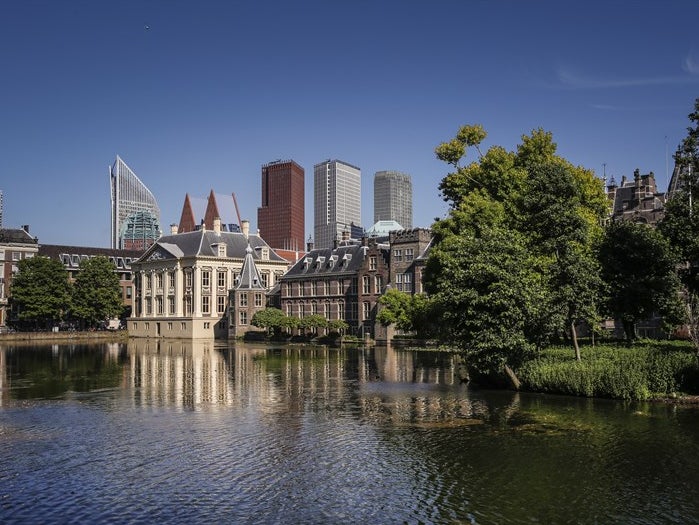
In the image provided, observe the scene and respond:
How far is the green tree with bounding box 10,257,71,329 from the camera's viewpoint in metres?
120

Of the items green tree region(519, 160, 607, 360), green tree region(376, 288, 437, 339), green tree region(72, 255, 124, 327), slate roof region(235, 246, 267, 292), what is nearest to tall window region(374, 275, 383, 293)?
green tree region(376, 288, 437, 339)

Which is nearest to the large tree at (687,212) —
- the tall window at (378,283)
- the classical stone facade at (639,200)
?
the classical stone facade at (639,200)

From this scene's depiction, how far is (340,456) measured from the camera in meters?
25.9

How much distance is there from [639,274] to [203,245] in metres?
90.6

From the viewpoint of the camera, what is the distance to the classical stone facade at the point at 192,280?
410ft

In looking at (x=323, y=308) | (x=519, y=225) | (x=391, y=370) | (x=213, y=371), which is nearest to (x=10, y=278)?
(x=323, y=308)

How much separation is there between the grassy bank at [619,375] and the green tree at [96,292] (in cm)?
10245

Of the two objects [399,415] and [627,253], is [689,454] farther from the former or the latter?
[627,253]

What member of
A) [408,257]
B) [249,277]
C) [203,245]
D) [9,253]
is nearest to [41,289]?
[9,253]

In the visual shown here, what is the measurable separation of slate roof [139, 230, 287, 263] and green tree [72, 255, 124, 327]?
7.53 m

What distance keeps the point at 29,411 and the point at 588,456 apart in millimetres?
28153

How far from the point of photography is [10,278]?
137 m

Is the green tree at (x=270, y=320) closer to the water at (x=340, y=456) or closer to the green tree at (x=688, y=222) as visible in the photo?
the water at (x=340, y=456)

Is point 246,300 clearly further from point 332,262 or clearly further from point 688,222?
point 688,222
